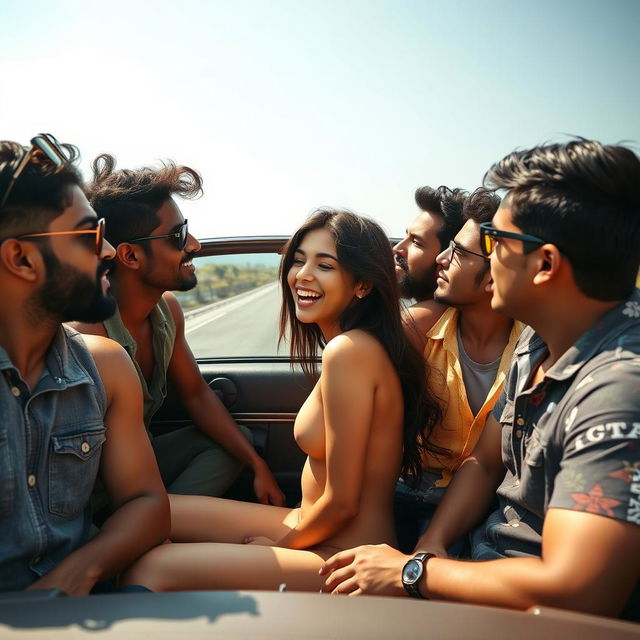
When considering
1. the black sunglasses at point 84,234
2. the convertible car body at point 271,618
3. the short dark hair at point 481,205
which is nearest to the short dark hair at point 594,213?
the convertible car body at point 271,618

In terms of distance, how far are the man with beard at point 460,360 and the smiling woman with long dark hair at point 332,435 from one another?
13 centimetres

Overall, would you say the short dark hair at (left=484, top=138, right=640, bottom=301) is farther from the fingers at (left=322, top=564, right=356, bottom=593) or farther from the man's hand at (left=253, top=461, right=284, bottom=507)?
the man's hand at (left=253, top=461, right=284, bottom=507)

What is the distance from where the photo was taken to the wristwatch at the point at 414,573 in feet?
5.86

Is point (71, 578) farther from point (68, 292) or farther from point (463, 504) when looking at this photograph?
point (463, 504)

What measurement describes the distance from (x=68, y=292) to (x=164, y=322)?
4.92 ft

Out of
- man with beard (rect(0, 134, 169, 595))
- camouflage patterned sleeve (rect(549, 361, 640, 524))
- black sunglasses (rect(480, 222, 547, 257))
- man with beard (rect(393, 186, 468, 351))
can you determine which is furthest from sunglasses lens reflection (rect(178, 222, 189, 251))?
camouflage patterned sleeve (rect(549, 361, 640, 524))

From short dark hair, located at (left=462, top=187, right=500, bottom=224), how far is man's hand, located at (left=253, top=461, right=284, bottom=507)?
164 centimetres

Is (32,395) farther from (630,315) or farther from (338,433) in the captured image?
(630,315)

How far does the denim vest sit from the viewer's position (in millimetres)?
1784

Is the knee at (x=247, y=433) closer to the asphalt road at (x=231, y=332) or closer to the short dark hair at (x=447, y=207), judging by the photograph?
the asphalt road at (x=231, y=332)

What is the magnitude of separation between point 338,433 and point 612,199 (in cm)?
117

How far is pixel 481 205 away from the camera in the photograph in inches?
120

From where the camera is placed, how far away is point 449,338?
2.99 meters

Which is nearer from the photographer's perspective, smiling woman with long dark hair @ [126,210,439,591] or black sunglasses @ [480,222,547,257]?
black sunglasses @ [480,222,547,257]
